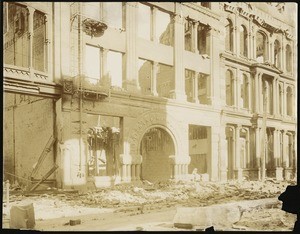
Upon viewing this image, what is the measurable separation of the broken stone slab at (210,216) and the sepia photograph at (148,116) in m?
0.02

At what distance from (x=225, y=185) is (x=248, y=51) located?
4.13 m

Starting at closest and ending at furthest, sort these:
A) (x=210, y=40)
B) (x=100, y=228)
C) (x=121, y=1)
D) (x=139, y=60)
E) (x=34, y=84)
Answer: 1. (x=100, y=228)
2. (x=34, y=84)
3. (x=121, y=1)
4. (x=139, y=60)
5. (x=210, y=40)

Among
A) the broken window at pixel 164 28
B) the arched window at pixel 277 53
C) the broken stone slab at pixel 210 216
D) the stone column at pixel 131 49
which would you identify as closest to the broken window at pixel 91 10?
the stone column at pixel 131 49

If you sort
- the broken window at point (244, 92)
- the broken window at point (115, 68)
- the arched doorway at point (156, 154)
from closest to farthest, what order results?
the broken window at point (115, 68) → the arched doorway at point (156, 154) → the broken window at point (244, 92)

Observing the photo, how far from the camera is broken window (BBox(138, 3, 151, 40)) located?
37.2 ft

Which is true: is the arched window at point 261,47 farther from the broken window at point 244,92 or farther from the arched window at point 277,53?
the broken window at point 244,92

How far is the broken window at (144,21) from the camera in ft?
37.2

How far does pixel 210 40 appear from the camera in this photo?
40.8 ft

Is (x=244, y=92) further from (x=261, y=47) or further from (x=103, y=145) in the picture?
(x=103, y=145)

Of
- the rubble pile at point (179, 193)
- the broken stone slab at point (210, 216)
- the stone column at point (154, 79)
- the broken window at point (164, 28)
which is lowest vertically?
the broken stone slab at point (210, 216)

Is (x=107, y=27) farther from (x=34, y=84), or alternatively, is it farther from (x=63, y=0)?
(x=34, y=84)

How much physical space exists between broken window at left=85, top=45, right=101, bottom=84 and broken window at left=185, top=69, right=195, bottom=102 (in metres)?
2.83

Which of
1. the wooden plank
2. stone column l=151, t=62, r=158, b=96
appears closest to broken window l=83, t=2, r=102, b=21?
stone column l=151, t=62, r=158, b=96

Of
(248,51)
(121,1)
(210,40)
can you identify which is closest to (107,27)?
(121,1)
